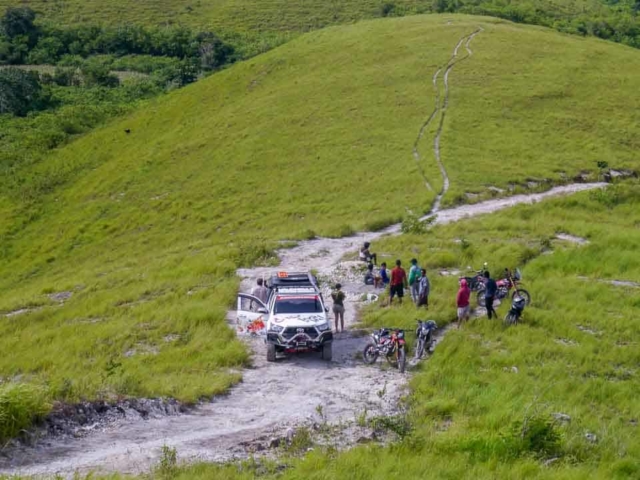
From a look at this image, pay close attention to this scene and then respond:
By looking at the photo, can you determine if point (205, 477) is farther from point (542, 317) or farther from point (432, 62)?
point (432, 62)

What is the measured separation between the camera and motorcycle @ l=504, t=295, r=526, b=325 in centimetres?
1950

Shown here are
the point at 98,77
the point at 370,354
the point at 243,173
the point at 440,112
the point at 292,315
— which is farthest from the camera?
the point at 98,77

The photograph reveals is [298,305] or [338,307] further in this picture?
[338,307]

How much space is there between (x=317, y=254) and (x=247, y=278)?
4027 millimetres

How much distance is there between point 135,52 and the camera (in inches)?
4680

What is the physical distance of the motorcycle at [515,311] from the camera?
19.5 metres

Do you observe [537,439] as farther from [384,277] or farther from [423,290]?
[384,277]

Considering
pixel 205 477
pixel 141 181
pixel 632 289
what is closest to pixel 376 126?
pixel 141 181

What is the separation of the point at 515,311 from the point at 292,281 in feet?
22.2

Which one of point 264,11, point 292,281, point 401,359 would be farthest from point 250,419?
point 264,11

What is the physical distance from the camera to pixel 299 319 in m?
18.8

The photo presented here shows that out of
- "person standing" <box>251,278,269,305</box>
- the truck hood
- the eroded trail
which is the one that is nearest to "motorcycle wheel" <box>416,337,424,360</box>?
the eroded trail

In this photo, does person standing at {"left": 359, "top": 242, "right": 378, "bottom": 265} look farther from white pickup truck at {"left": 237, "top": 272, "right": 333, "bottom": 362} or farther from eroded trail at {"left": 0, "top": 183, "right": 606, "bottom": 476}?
eroded trail at {"left": 0, "top": 183, "right": 606, "bottom": 476}

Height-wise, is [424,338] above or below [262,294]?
above
